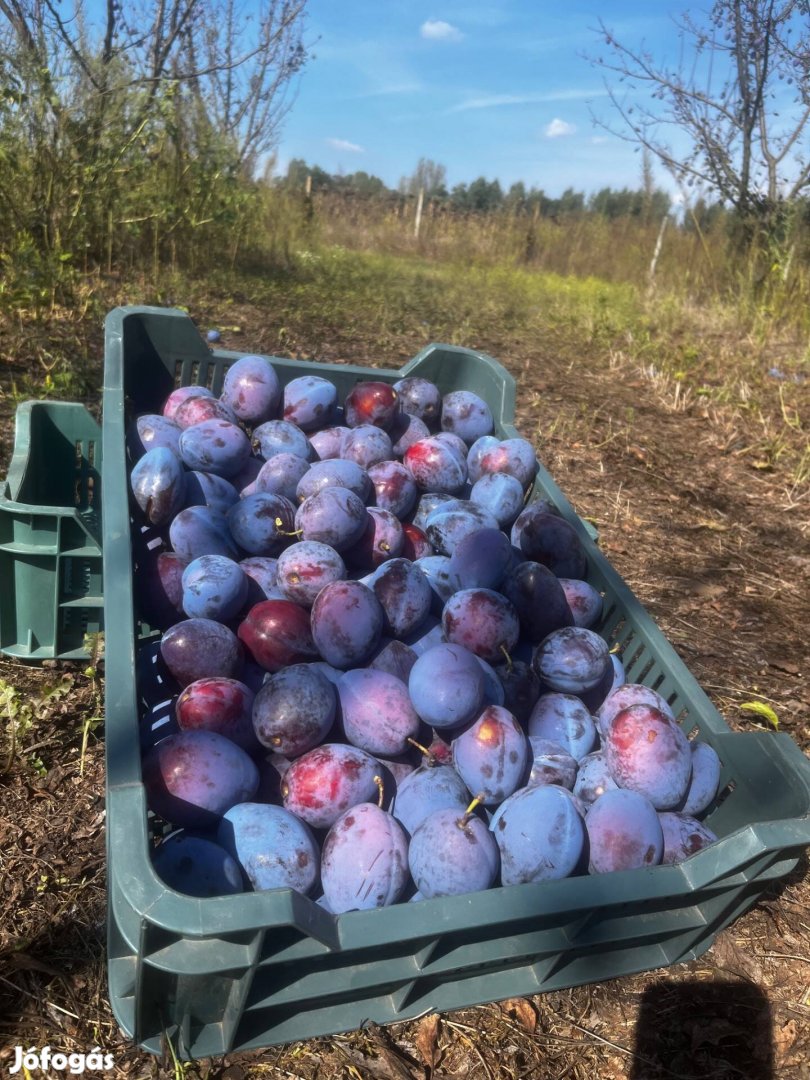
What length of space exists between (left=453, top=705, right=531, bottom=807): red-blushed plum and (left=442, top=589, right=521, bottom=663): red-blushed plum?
18cm

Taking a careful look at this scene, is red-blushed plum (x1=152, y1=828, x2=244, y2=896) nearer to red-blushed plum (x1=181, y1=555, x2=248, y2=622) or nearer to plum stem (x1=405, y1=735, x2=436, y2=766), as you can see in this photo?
plum stem (x1=405, y1=735, x2=436, y2=766)

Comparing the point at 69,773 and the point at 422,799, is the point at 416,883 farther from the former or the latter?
the point at 69,773

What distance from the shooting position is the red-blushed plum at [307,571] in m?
1.63

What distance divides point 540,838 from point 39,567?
1.34 meters

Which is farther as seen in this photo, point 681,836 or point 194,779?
point 681,836

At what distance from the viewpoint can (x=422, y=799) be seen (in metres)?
1.30

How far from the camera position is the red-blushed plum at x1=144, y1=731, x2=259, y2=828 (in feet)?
3.90

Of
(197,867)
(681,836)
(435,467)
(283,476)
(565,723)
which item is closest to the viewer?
(197,867)

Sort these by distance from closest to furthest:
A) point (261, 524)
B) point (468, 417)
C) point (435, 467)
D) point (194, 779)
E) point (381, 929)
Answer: point (381, 929), point (194, 779), point (261, 524), point (435, 467), point (468, 417)

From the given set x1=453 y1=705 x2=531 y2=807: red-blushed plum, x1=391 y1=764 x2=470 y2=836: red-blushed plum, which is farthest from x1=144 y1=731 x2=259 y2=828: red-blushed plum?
x1=453 y1=705 x2=531 y2=807: red-blushed plum

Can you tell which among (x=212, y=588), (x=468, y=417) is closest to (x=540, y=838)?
(x=212, y=588)

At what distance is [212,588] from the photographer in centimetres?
154

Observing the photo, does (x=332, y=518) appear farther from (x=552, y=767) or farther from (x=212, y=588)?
(x=552, y=767)

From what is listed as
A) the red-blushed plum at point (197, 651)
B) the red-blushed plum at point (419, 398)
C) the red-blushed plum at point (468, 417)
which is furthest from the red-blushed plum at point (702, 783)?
the red-blushed plum at point (419, 398)
